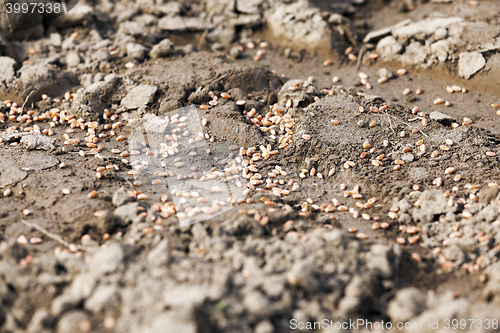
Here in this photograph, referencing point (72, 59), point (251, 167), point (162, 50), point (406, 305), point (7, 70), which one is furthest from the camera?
point (72, 59)

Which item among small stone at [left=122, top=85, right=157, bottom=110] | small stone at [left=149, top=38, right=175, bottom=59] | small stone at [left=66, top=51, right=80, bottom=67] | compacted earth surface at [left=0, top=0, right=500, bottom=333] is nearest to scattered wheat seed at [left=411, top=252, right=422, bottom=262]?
compacted earth surface at [left=0, top=0, right=500, bottom=333]

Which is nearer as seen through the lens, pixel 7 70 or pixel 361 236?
pixel 361 236

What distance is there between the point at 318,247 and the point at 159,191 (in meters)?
1.68

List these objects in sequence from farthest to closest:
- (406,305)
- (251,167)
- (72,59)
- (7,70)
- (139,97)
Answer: (72,59), (7,70), (139,97), (251,167), (406,305)

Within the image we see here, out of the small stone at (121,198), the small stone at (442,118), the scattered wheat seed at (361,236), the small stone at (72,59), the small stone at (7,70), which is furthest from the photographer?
the small stone at (72,59)

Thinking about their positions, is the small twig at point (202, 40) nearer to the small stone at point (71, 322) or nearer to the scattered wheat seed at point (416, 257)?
the scattered wheat seed at point (416, 257)

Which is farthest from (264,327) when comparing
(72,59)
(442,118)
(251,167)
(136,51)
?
(72,59)

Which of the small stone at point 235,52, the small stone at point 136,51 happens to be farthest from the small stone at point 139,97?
the small stone at point 235,52

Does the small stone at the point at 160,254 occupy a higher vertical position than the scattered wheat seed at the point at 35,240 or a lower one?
higher

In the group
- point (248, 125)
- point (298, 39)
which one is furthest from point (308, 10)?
point (248, 125)

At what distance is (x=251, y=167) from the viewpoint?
4.37 metres

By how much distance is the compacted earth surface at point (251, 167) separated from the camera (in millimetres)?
2898

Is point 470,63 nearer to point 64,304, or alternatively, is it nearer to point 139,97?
point 139,97

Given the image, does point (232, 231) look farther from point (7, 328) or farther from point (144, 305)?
point (7, 328)
